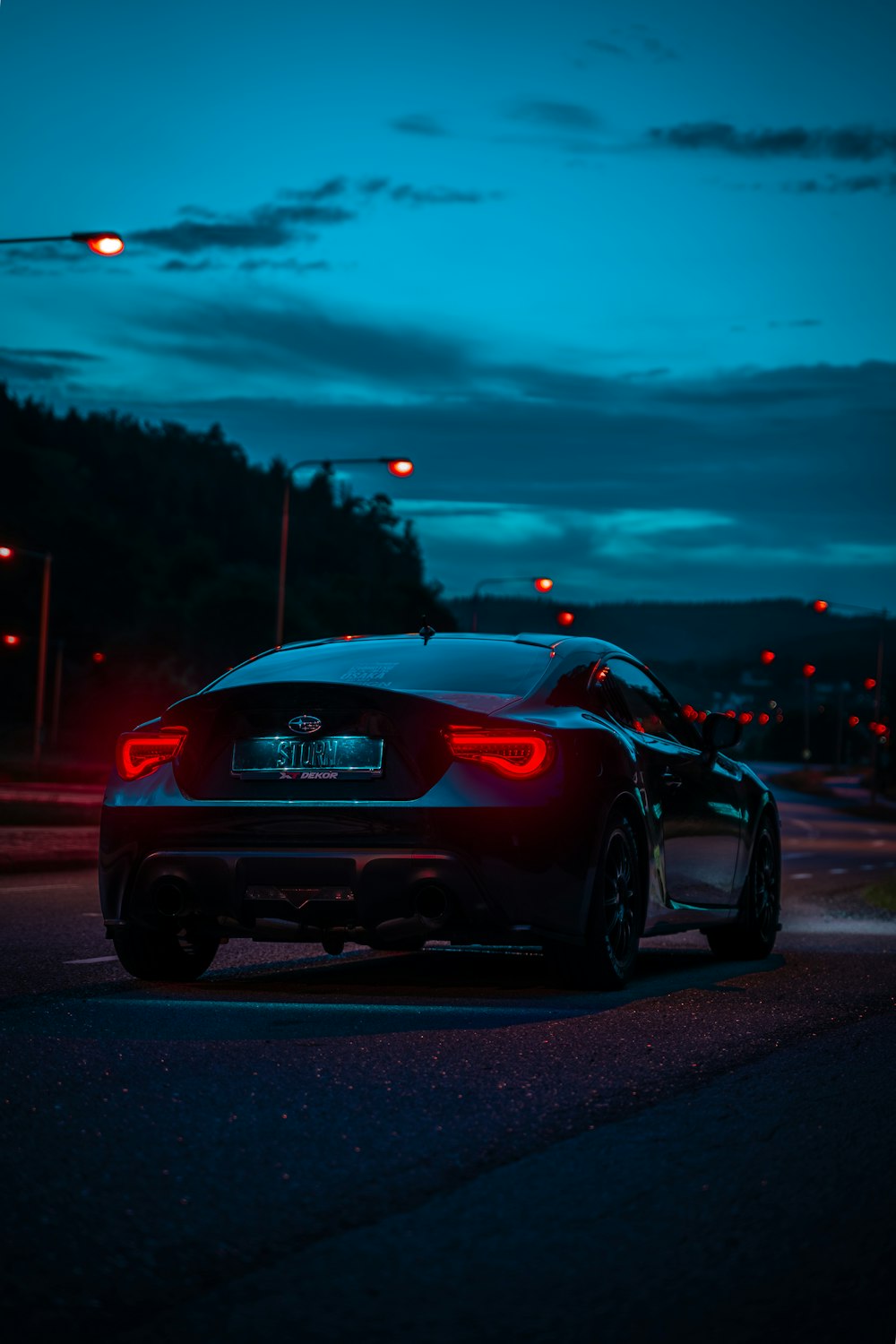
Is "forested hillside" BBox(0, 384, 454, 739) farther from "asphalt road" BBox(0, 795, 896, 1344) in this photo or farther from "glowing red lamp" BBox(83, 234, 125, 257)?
"asphalt road" BBox(0, 795, 896, 1344)

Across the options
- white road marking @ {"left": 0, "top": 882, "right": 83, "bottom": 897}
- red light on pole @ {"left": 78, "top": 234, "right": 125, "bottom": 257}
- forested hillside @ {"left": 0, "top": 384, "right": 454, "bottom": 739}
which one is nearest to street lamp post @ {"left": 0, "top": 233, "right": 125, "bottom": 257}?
red light on pole @ {"left": 78, "top": 234, "right": 125, "bottom": 257}

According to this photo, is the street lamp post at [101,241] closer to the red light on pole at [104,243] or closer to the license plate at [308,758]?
the red light on pole at [104,243]

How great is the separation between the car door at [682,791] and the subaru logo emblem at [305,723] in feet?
5.69

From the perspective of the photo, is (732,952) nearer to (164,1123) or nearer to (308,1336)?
(164,1123)

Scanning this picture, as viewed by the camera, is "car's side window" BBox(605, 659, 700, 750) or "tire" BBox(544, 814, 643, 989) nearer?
"tire" BBox(544, 814, 643, 989)

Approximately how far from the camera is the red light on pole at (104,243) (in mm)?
20594

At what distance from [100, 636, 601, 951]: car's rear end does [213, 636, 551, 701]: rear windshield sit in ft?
0.10

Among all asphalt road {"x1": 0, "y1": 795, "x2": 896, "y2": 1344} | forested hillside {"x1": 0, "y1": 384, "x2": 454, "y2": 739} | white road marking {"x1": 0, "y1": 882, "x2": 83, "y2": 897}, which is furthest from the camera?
forested hillside {"x1": 0, "y1": 384, "x2": 454, "y2": 739}

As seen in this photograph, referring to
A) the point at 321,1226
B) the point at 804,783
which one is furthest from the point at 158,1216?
the point at 804,783

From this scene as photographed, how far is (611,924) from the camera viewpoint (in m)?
8.26

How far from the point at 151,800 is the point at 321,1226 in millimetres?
4062

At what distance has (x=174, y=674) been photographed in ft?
380

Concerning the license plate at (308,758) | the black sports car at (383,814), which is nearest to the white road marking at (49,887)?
the black sports car at (383,814)

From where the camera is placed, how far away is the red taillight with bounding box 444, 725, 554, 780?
7.73 m
